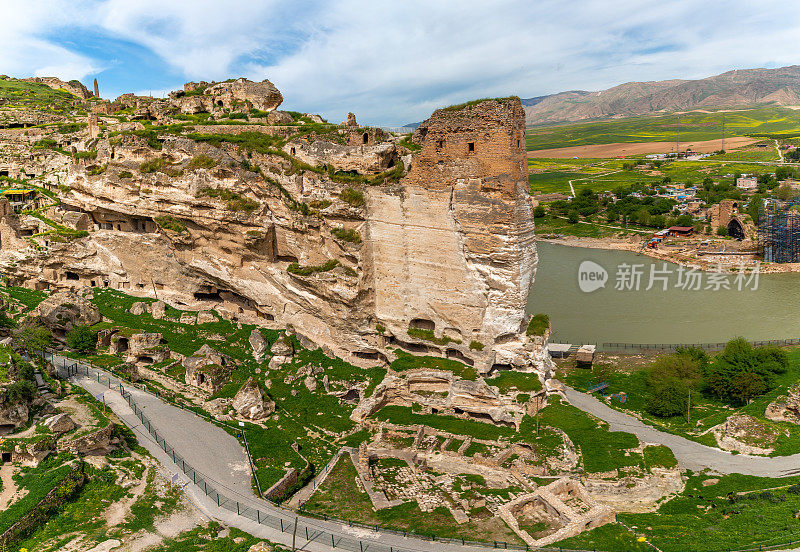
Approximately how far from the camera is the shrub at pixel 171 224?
29922 mm

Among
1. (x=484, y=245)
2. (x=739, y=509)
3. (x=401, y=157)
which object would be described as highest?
(x=401, y=157)

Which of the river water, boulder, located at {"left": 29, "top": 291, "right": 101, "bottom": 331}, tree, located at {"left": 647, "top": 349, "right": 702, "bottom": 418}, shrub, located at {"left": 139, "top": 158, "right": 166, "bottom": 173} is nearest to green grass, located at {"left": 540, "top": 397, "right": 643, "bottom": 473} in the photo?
tree, located at {"left": 647, "top": 349, "right": 702, "bottom": 418}

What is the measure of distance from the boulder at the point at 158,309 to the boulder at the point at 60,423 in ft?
34.3

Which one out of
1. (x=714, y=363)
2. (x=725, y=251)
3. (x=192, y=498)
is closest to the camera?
(x=192, y=498)

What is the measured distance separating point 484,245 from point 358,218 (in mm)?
6125

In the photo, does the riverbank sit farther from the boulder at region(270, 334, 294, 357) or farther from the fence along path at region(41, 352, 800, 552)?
the fence along path at region(41, 352, 800, 552)

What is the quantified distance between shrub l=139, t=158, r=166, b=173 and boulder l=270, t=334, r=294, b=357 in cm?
1102

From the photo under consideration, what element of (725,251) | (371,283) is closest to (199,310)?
(371,283)

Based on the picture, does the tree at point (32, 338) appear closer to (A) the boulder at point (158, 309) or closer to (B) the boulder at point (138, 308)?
(B) the boulder at point (138, 308)

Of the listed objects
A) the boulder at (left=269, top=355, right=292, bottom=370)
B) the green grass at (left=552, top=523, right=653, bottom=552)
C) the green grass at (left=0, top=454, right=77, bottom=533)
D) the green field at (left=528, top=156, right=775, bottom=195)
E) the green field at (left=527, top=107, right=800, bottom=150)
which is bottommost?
the green grass at (left=552, top=523, right=653, bottom=552)

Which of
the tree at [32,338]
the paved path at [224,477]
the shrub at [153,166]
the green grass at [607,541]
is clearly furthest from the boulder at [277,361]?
the green grass at [607,541]

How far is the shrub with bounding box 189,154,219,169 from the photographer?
2878cm

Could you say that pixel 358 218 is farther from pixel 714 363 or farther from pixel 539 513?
pixel 714 363

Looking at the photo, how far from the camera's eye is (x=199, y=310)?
101 feet
